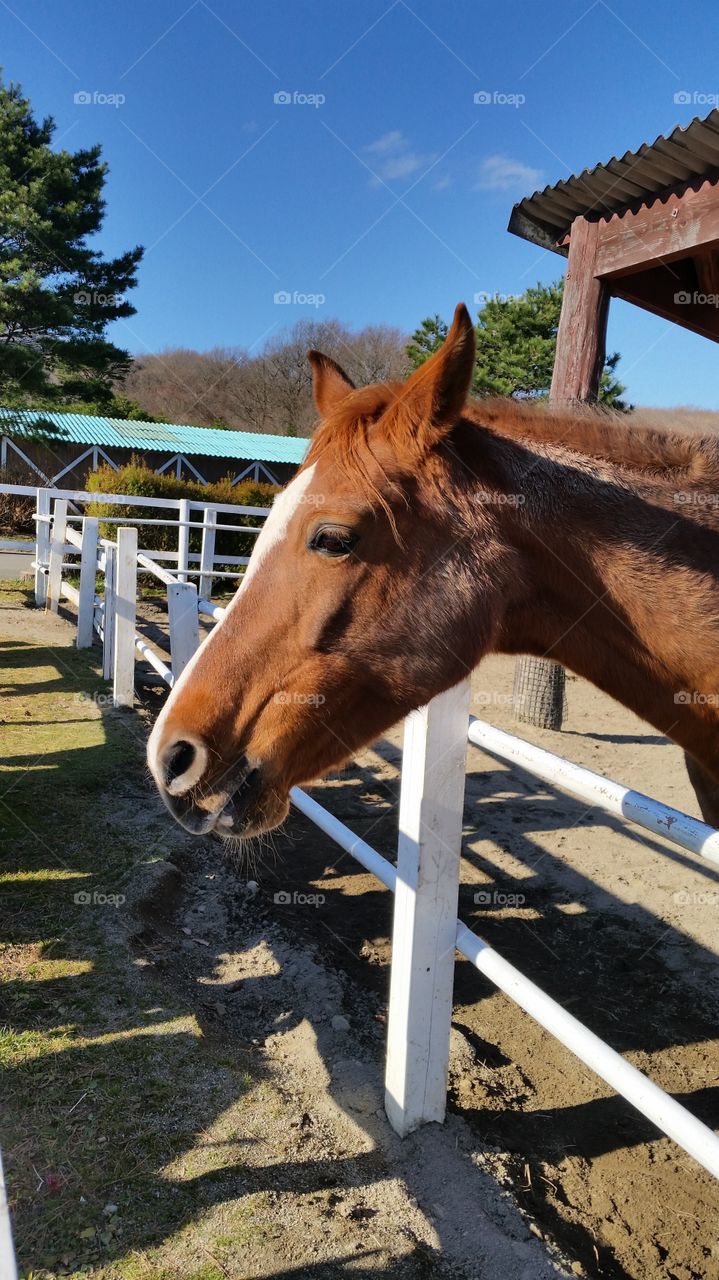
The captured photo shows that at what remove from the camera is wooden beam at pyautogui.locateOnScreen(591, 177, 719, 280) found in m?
4.73

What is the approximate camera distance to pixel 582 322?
5984mm

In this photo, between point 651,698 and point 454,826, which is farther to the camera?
point 454,826

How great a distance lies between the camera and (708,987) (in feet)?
11.9

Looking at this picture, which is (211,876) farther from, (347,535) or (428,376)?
(428,376)

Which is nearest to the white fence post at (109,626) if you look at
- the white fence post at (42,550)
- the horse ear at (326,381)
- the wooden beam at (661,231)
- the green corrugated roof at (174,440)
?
the white fence post at (42,550)

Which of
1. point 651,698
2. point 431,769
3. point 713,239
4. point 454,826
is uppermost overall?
point 713,239

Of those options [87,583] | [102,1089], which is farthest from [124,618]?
[102,1089]

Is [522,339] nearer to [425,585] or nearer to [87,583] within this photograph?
[87,583]

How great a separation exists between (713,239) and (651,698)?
4.18 metres

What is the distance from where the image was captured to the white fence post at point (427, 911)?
2.41 metres

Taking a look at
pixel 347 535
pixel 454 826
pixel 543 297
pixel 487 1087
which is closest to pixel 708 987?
pixel 487 1087

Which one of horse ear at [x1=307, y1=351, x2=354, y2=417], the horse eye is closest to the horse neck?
the horse eye

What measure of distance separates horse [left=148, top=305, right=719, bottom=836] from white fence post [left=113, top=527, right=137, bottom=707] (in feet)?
18.2

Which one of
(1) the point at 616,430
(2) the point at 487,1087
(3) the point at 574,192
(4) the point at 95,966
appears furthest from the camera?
(3) the point at 574,192
